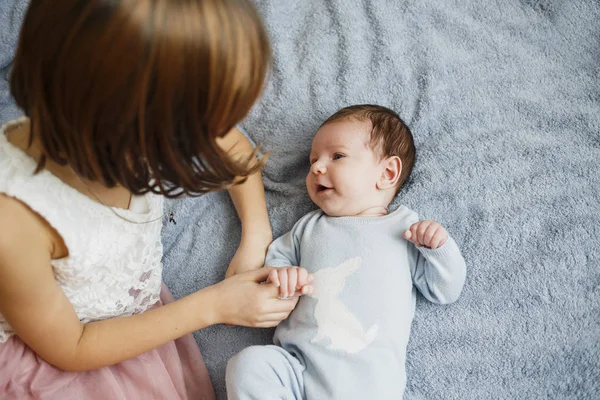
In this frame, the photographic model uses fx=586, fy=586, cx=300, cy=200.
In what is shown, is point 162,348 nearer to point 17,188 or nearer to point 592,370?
point 17,188

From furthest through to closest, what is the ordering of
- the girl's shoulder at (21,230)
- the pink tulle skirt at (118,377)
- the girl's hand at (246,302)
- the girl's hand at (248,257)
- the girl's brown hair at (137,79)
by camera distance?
the girl's hand at (248,257) → the girl's hand at (246,302) → the pink tulle skirt at (118,377) → the girl's shoulder at (21,230) → the girl's brown hair at (137,79)

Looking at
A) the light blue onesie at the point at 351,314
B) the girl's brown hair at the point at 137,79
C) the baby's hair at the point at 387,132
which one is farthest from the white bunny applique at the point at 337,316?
the girl's brown hair at the point at 137,79

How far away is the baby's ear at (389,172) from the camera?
45.9 inches

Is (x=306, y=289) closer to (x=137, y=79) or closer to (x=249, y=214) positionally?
(x=249, y=214)

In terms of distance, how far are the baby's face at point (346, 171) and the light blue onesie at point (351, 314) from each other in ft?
0.12

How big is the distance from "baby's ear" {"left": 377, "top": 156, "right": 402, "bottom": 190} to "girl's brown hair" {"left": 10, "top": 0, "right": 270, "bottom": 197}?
0.52 m

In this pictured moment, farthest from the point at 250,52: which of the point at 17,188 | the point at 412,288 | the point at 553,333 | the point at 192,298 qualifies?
the point at 553,333

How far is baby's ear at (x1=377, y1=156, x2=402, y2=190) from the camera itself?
1166mm

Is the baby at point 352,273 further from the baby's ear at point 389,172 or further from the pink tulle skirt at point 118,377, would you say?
the pink tulle skirt at point 118,377

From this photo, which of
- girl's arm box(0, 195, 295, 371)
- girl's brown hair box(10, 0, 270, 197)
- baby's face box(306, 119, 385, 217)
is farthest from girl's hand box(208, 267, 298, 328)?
girl's brown hair box(10, 0, 270, 197)

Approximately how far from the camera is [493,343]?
42.1 inches

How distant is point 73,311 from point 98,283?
0.24ft

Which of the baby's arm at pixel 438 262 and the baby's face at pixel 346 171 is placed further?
the baby's face at pixel 346 171

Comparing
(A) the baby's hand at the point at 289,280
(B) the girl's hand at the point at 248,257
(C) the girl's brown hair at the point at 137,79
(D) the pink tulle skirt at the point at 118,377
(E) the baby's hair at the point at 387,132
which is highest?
(C) the girl's brown hair at the point at 137,79
